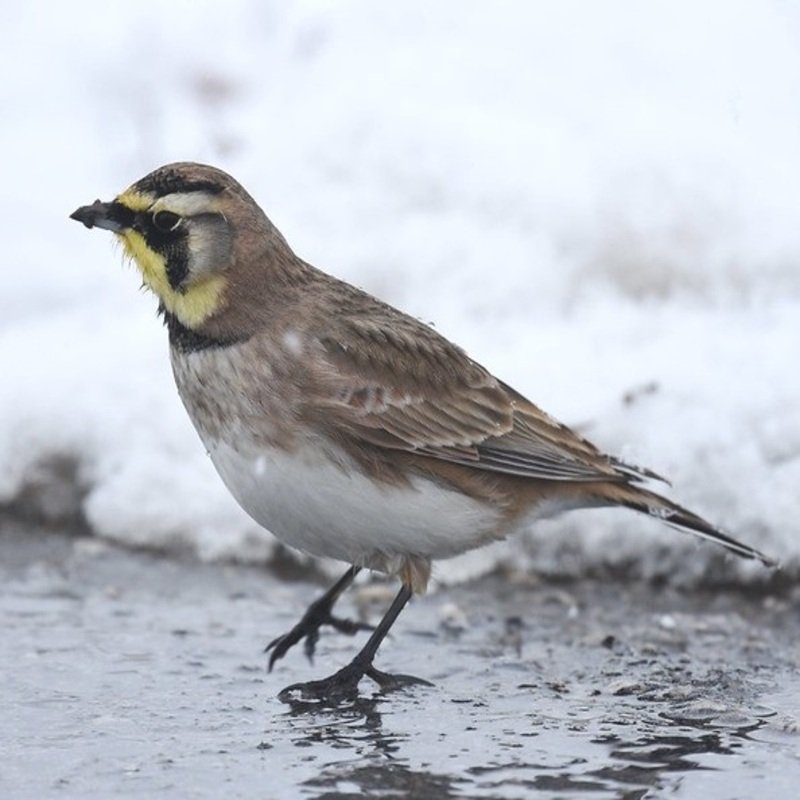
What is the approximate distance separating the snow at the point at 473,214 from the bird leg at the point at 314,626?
151 cm

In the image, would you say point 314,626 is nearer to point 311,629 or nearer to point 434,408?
point 311,629

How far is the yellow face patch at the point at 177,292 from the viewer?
6660 millimetres

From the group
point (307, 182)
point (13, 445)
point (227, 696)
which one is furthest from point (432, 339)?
point (307, 182)

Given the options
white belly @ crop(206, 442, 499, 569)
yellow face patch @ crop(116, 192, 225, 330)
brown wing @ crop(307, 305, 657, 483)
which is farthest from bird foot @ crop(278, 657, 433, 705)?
yellow face patch @ crop(116, 192, 225, 330)

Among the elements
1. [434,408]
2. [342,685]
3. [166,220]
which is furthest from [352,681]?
[166,220]

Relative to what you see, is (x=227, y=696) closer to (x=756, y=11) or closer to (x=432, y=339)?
(x=432, y=339)

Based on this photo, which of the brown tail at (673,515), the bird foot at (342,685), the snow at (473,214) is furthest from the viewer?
the snow at (473,214)

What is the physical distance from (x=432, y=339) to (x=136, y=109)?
5913 mm

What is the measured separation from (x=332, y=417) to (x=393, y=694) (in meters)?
0.95

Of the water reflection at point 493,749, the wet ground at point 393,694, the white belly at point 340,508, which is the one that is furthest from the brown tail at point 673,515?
the water reflection at point 493,749

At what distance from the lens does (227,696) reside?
259 inches

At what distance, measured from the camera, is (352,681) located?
655 cm

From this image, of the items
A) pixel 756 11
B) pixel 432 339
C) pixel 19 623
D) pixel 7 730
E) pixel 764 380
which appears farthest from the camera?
pixel 756 11

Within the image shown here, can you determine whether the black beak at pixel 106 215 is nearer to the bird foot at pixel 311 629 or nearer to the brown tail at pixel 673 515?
the bird foot at pixel 311 629
